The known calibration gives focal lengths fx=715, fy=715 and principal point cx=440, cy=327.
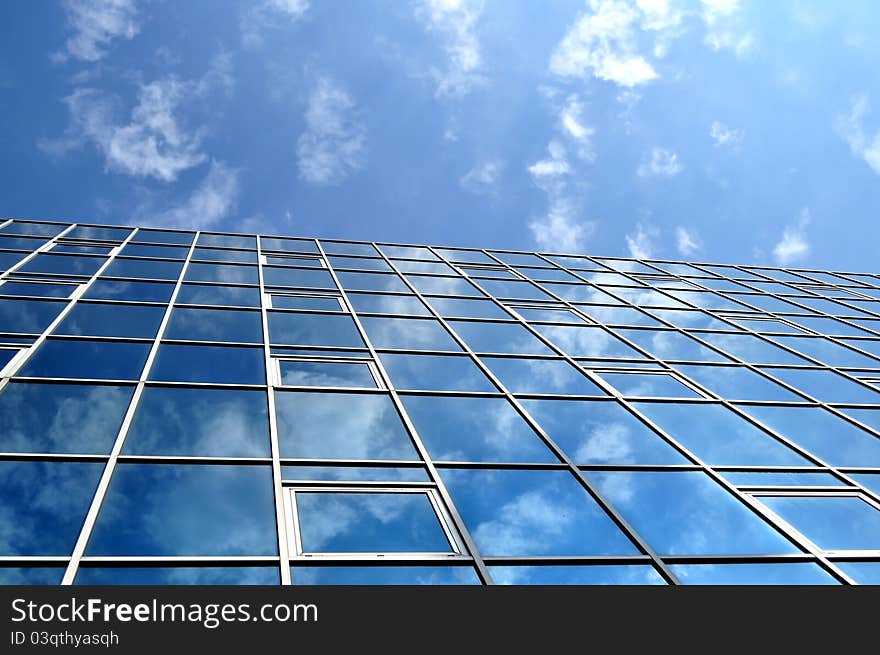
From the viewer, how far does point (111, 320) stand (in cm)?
1427

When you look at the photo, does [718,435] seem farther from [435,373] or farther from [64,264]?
[64,264]

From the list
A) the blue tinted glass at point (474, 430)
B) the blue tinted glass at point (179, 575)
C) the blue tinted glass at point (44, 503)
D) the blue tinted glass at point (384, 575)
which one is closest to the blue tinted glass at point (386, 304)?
the blue tinted glass at point (474, 430)

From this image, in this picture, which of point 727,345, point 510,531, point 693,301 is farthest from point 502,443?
point 693,301

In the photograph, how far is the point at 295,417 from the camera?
10.6 meters

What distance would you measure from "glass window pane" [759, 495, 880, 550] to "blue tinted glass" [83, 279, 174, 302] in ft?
43.1

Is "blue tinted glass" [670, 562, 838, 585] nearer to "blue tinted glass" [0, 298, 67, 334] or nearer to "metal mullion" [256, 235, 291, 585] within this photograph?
"metal mullion" [256, 235, 291, 585]

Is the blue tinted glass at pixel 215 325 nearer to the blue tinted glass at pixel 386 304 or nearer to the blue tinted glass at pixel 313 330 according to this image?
the blue tinted glass at pixel 313 330

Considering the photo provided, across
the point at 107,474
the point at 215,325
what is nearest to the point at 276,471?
the point at 107,474

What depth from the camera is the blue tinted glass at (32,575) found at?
21.7 ft

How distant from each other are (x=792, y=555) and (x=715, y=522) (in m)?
0.94

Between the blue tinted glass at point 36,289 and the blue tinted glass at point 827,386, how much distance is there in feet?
53.3

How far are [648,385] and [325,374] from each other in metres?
6.61

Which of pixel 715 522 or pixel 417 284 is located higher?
pixel 417 284
